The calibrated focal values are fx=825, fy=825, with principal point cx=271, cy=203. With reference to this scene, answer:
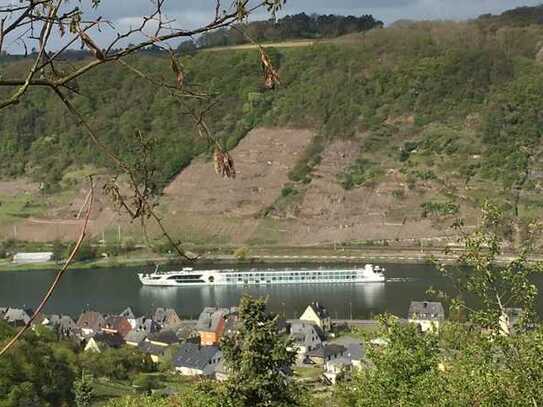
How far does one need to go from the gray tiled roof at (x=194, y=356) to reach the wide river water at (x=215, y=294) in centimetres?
465

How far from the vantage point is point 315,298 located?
26719mm

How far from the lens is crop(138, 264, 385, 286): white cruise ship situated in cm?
2944

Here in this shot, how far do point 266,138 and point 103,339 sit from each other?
96.5ft

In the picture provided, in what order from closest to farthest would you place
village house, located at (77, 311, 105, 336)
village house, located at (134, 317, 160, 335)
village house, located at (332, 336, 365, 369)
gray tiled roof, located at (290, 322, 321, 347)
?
village house, located at (332, 336, 365, 369)
gray tiled roof, located at (290, 322, 321, 347)
village house, located at (134, 317, 160, 335)
village house, located at (77, 311, 105, 336)

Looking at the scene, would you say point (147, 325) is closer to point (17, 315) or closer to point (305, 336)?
point (17, 315)

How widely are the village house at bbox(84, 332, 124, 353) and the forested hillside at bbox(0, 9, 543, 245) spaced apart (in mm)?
16624

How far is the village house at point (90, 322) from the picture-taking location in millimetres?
22844

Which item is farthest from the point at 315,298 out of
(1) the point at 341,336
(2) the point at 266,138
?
(2) the point at 266,138

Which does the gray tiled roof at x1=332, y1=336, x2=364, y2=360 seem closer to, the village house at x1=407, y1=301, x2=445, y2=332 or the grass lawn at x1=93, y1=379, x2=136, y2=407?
the village house at x1=407, y1=301, x2=445, y2=332

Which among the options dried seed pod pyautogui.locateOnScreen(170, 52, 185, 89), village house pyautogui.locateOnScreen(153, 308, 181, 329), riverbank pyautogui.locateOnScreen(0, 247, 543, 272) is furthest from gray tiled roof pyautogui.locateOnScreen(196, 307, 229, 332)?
dried seed pod pyautogui.locateOnScreen(170, 52, 185, 89)

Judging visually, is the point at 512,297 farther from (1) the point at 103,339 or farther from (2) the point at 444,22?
(2) the point at 444,22

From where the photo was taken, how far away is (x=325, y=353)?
19500 millimetres

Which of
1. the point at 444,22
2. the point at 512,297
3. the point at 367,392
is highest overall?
the point at 444,22

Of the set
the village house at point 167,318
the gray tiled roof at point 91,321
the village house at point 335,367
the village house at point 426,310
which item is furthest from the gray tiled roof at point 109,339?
the village house at point 426,310
